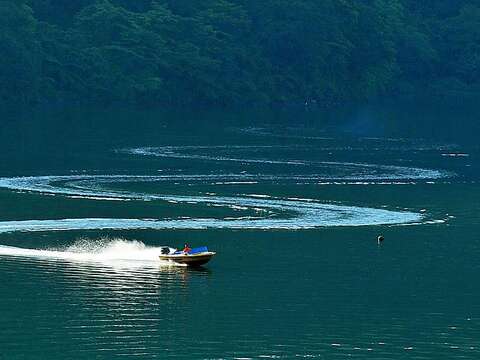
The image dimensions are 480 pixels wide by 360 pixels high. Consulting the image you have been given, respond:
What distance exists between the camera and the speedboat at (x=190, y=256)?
2852 inches

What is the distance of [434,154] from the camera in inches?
5335

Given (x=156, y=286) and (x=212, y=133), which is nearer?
(x=156, y=286)

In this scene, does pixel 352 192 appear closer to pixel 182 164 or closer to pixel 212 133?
pixel 182 164

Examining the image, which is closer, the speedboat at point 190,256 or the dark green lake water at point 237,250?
the dark green lake water at point 237,250

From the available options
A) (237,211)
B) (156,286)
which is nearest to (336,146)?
(237,211)

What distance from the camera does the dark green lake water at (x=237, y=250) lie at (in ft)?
194

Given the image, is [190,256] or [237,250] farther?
[237,250]

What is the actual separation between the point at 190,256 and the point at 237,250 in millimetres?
5956

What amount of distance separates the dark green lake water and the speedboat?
16.7 inches

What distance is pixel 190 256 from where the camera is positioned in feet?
238

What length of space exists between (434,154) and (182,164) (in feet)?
84.4

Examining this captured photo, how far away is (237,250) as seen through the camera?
7806cm

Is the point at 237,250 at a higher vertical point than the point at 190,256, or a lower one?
lower

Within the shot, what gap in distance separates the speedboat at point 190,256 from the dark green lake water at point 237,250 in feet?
1.39
